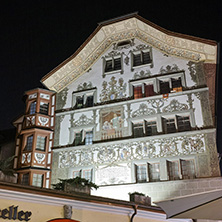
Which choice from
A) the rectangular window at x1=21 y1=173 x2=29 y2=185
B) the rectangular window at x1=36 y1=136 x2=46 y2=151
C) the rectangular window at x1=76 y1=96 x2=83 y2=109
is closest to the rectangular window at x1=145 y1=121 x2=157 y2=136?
the rectangular window at x1=76 y1=96 x2=83 y2=109

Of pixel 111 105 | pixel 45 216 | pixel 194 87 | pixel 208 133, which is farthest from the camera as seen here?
pixel 111 105

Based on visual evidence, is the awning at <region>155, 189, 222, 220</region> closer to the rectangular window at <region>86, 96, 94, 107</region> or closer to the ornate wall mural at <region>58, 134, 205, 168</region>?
the ornate wall mural at <region>58, 134, 205, 168</region>

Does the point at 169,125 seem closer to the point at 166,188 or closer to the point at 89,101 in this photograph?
the point at 166,188

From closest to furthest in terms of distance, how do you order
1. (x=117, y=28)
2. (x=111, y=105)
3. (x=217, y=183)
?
(x=217, y=183) → (x=111, y=105) → (x=117, y=28)

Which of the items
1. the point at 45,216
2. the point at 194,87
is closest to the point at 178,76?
the point at 194,87

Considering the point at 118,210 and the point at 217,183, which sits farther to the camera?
the point at 217,183

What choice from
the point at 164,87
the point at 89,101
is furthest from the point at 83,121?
the point at 164,87

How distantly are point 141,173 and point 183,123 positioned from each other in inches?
141

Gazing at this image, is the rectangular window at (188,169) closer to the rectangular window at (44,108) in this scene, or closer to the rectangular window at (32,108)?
the rectangular window at (44,108)

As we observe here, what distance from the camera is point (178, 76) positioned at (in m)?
17.9

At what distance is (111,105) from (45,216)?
1151 centimetres

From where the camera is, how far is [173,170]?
631 inches

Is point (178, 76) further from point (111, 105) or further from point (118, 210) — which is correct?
point (118, 210)

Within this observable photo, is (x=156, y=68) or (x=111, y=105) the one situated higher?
(x=156, y=68)
